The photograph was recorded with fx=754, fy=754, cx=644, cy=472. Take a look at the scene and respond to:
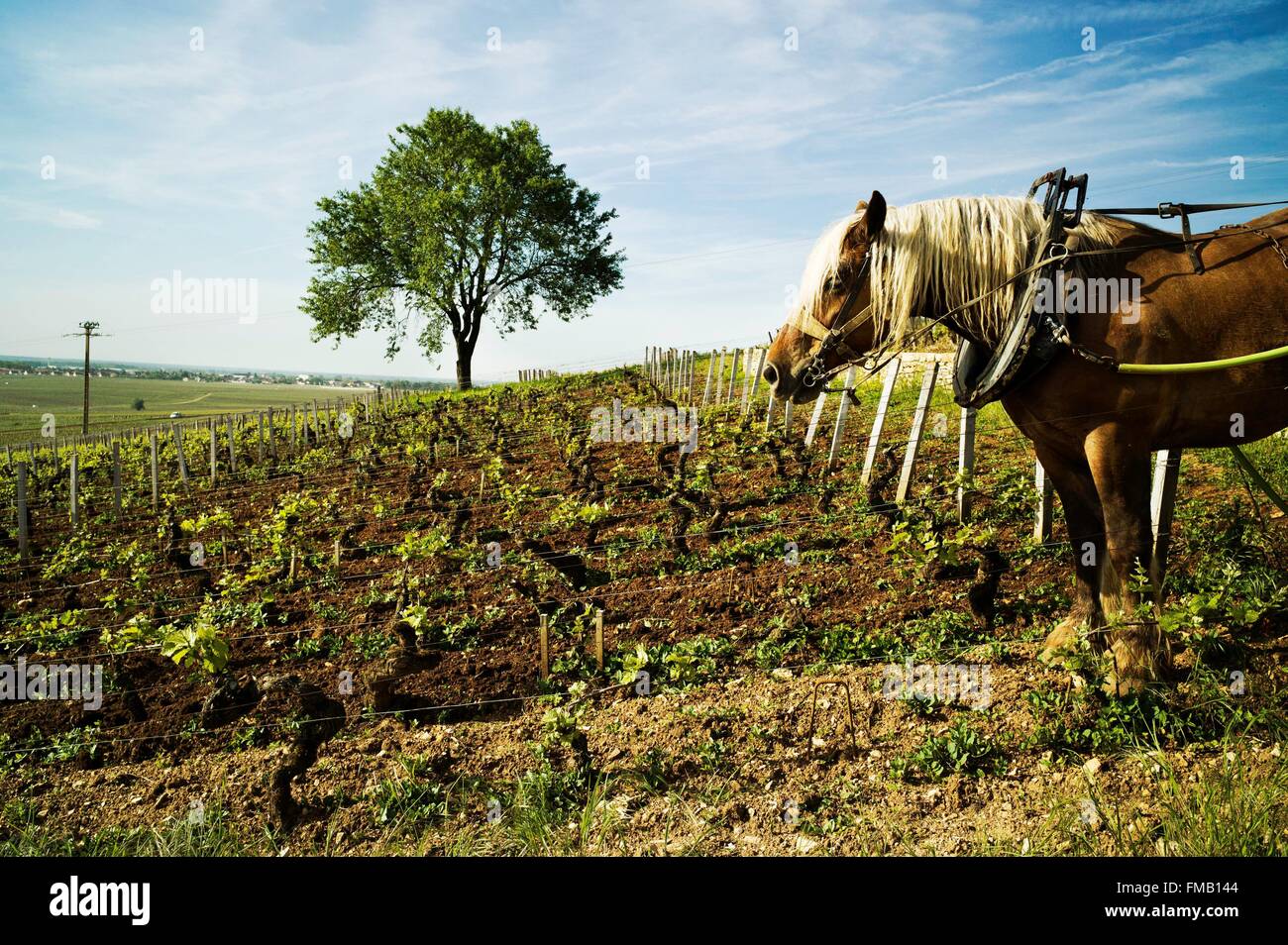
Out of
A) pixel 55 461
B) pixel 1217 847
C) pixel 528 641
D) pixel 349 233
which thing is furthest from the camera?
pixel 349 233

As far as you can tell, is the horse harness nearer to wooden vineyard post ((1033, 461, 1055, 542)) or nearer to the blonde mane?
the blonde mane

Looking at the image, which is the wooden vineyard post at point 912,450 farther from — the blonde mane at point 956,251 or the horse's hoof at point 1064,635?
the blonde mane at point 956,251

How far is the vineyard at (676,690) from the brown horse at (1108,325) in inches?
22.6

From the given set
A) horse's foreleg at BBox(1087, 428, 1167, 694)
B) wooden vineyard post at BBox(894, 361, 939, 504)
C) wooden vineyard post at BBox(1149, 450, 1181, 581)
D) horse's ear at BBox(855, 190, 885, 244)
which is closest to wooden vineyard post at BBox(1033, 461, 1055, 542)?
wooden vineyard post at BBox(1149, 450, 1181, 581)

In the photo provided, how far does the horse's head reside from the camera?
387 centimetres

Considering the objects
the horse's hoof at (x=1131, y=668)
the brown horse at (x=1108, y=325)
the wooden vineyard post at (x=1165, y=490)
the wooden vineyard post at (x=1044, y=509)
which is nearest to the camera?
the brown horse at (x=1108, y=325)

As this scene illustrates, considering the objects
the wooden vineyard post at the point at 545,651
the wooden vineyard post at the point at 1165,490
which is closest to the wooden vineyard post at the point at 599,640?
the wooden vineyard post at the point at 545,651

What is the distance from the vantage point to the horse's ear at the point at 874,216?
3.67 metres

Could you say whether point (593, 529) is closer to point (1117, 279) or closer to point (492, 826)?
point (492, 826)

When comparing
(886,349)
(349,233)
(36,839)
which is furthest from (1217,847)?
(349,233)

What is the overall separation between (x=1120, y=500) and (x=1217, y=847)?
5.07 feet

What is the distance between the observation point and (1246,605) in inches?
143

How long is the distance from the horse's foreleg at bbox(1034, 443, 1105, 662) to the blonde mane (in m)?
0.85

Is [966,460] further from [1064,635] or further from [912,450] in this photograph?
[1064,635]
